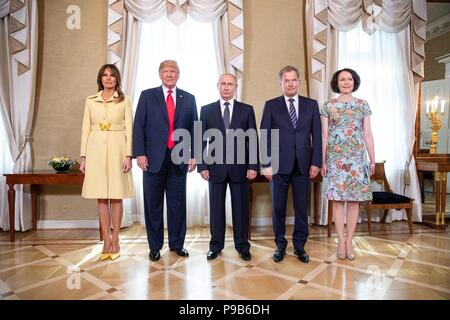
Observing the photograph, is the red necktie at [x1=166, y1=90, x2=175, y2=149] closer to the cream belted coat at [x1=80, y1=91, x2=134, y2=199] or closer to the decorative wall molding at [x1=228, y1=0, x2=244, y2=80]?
the cream belted coat at [x1=80, y1=91, x2=134, y2=199]

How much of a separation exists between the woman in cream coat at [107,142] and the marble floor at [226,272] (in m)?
0.59

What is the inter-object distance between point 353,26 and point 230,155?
2.64 m

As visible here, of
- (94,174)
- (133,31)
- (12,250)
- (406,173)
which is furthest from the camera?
(406,173)

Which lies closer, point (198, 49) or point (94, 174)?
point (94, 174)

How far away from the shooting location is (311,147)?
281cm

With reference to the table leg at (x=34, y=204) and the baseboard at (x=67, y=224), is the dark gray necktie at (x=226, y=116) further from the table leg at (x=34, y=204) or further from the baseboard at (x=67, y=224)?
the table leg at (x=34, y=204)

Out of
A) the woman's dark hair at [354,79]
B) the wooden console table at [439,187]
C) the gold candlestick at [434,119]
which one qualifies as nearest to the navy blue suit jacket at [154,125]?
the woman's dark hair at [354,79]

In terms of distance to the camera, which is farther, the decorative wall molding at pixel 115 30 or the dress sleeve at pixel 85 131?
the decorative wall molding at pixel 115 30

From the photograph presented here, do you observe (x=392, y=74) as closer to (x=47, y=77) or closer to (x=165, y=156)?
(x=165, y=156)

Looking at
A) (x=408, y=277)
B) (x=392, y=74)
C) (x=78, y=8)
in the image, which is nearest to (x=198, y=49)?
(x=78, y=8)

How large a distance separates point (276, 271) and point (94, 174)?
1.71 metres

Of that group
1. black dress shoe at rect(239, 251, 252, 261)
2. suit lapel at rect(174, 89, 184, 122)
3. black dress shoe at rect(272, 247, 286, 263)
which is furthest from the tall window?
black dress shoe at rect(272, 247, 286, 263)

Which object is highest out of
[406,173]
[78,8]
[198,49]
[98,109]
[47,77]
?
[78,8]

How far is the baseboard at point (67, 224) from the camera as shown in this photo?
4020 millimetres
